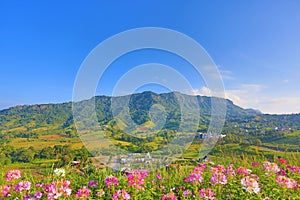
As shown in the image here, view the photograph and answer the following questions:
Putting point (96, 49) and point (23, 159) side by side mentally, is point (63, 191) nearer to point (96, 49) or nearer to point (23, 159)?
point (96, 49)

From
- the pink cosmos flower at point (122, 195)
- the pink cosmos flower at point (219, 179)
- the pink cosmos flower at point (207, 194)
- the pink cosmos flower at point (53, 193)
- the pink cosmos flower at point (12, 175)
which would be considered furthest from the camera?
the pink cosmos flower at point (12, 175)

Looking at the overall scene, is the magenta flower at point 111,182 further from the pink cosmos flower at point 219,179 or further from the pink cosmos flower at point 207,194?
the pink cosmos flower at point 219,179

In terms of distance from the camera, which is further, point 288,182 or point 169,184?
point 169,184

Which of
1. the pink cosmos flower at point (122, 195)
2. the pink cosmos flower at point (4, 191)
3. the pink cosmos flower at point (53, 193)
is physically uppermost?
the pink cosmos flower at point (53, 193)

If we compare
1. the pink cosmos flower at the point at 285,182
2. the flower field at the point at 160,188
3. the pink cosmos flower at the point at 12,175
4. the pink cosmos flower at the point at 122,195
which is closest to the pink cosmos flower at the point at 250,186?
the flower field at the point at 160,188

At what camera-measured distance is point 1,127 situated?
112 metres

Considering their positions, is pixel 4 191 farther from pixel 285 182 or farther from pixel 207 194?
pixel 285 182

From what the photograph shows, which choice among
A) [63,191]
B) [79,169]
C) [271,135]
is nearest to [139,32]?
[79,169]

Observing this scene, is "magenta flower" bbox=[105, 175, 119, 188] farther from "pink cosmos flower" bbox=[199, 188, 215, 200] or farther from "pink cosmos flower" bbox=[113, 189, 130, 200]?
"pink cosmos flower" bbox=[199, 188, 215, 200]

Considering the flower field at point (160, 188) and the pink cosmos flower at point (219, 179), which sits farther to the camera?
the pink cosmos flower at point (219, 179)

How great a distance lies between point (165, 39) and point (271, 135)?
61682 mm

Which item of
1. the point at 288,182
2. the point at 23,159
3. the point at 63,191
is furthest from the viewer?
the point at 23,159

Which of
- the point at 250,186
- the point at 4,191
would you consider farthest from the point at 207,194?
the point at 4,191

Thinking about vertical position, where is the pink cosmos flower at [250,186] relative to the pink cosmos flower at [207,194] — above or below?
above
